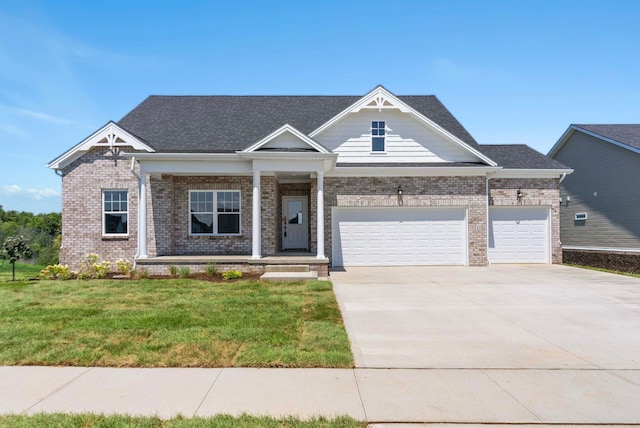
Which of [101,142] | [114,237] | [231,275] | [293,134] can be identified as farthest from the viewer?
[114,237]

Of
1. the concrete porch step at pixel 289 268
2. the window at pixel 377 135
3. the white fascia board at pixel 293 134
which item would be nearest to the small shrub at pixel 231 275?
the concrete porch step at pixel 289 268

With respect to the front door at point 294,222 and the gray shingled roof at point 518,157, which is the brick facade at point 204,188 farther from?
the gray shingled roof at point 518,157

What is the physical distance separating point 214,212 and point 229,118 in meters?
4.63

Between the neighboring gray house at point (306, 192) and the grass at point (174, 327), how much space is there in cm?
393

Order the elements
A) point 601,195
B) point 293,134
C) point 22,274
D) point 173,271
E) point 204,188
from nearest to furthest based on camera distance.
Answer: point 173,271, point 293,134, point 22,274, point 204,188, point 601,195

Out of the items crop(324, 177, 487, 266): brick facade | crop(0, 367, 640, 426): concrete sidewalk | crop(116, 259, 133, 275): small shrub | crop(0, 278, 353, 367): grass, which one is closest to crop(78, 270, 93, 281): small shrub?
crop(116, 259, 133, 275): small shrub

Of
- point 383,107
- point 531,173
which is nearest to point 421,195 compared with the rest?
point 383,107

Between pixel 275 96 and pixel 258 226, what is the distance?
8.96 metres

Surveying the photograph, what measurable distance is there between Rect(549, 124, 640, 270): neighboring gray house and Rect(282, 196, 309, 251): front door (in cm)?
1156

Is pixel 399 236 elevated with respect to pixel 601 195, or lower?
lower

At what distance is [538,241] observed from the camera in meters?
16.8

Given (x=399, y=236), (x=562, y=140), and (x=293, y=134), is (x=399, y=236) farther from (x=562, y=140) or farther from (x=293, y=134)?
(x=562, y=140)

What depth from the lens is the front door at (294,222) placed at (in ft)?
55.8

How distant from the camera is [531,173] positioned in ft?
54.4
